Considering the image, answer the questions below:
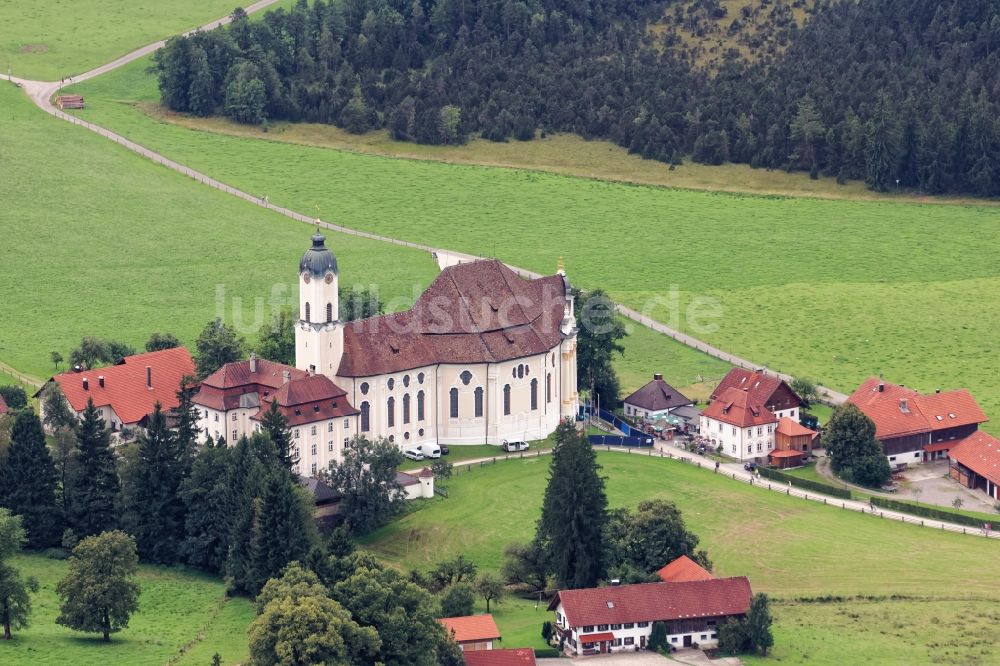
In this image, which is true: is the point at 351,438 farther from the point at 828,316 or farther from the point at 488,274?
the point at 828,316

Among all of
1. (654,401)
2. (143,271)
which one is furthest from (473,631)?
(143,271)

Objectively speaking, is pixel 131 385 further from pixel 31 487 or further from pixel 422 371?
pixel 422 371

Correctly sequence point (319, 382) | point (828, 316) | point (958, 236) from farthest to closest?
point (958, 236) → point (828, 316) → point (319, 382)

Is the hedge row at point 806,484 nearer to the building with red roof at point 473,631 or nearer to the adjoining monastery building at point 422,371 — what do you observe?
the adjoining monastery building at point 422,371

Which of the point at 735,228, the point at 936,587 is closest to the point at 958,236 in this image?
the point at 735,228

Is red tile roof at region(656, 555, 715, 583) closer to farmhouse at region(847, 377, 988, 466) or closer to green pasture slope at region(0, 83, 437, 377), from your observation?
farmhouse at region(847, 377, 988, 466)

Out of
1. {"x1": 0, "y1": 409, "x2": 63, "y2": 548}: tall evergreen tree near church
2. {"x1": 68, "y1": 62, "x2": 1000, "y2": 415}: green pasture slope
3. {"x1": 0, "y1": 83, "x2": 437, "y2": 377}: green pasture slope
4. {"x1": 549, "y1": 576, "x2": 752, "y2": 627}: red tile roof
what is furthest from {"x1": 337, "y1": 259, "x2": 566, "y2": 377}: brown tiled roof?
{"x1": 549, "y1": 576, "x2": 752, "y2": 627}: red tile roof
